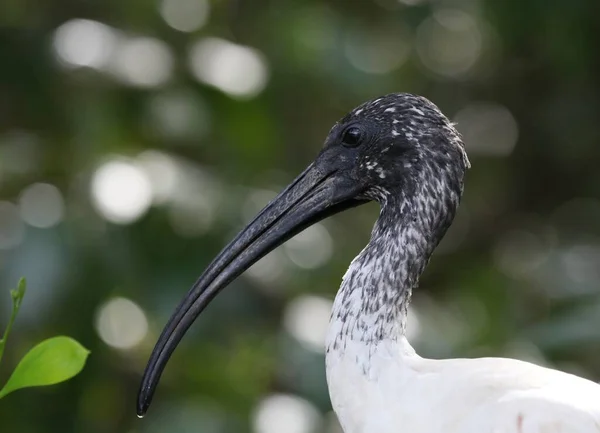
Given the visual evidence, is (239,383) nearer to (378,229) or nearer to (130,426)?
(130,426)

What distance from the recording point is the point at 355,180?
9.05 ft

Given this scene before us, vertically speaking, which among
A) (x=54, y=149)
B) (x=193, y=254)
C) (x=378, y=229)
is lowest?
(x=378, y=229)

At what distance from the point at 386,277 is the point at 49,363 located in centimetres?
88

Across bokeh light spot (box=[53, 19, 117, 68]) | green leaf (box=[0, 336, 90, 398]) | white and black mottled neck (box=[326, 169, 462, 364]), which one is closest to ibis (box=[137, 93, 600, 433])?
white and black mottled neck (box=[326, 169, 462, 364])

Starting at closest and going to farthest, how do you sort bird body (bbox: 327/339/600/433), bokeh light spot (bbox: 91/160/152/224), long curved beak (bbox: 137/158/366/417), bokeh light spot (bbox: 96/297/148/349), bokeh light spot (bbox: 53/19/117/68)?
bird body (bbox: 327/339/600/433)
long curved beak (bbox: 137/158/366/417)
bokeh light spot (bbox: 91/160/152/224)
bokeh light spot (bbox: 96/297/148/349)
bokeh light spot (bbox: 53/19/117/68)

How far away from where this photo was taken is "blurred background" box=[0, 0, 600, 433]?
14.7ft

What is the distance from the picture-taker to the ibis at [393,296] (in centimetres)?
237

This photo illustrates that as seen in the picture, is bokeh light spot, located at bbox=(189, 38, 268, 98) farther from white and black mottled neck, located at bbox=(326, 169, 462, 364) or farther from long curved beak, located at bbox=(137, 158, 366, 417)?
white and black mottled neck, located at bbox=(326, 169, 462, 364)

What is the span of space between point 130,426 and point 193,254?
97cm

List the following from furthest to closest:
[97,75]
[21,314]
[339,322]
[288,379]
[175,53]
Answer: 1. [175,53]
2. [97,75]
3. [288,379]
4. [21,314]
5. [339,322]

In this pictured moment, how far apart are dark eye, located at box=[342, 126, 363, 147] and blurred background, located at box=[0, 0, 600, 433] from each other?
1680 mm

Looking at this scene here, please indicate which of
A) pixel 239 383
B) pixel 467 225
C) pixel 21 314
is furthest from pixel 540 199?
pixel 21 314

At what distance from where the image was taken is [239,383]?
15.6ft

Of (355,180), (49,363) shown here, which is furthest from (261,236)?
(49,363)
